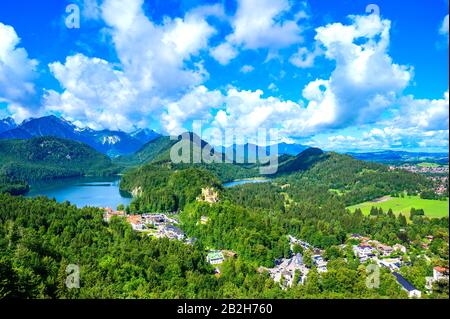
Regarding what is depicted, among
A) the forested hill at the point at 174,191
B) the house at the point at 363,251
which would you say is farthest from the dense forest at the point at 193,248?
the house at the point at 363,251

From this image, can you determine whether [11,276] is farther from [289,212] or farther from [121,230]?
[289,212]

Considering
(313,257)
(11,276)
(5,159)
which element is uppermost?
(5,159)

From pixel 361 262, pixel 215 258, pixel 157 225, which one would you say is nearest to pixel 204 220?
pixel 157 225

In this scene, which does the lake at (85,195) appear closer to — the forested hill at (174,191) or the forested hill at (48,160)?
the forested hill at (174,191)

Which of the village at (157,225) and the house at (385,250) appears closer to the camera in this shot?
the house at (385,250)

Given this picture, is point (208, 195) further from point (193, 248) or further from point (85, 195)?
point (85, 195)
